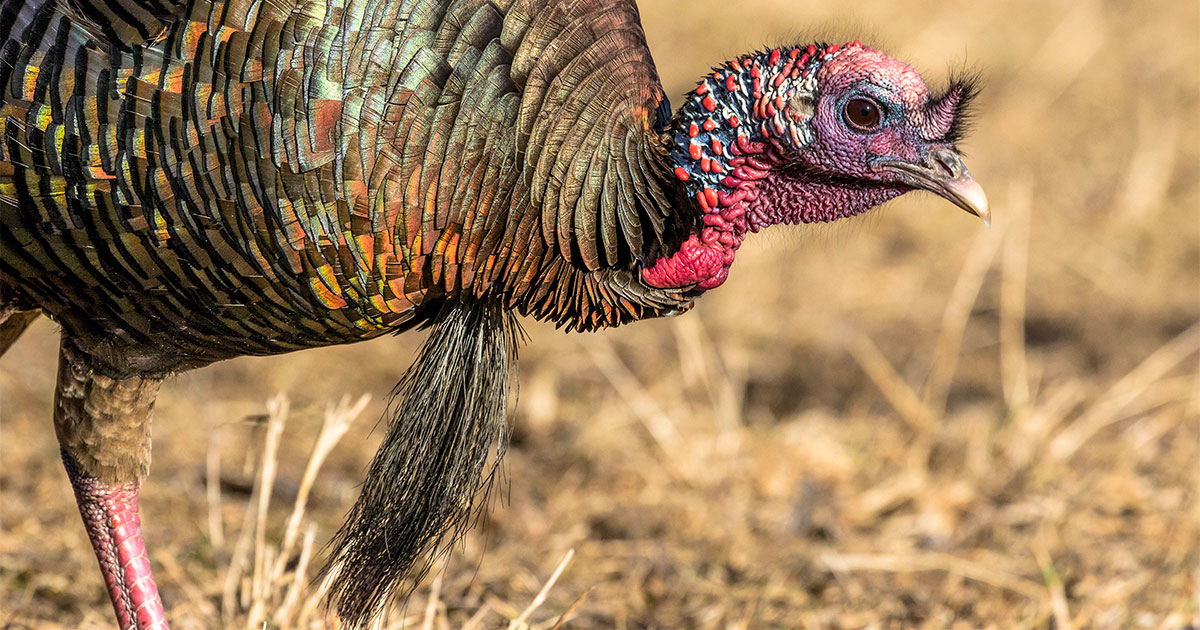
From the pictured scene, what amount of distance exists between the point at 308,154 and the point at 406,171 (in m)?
0.17

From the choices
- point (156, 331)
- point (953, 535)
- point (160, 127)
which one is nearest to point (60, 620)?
point (156, 331)

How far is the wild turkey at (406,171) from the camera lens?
2.18 m

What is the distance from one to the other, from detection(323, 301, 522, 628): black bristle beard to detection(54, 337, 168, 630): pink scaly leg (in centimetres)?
48

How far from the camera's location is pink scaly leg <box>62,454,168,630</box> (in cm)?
276

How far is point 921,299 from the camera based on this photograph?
6.14 meters

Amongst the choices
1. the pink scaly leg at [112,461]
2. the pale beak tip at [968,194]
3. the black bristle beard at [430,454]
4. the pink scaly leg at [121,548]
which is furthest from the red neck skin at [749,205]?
the pink scaly leg at [121,548]

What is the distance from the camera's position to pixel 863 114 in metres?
2.33

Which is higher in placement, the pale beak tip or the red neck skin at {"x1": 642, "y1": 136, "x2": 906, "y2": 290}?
the pale beak tip

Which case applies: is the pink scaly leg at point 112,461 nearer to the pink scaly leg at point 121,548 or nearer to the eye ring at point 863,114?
the pink scaly leg at point 121,548

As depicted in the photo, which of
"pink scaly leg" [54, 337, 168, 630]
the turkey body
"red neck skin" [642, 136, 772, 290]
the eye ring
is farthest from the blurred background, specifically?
the turkey body

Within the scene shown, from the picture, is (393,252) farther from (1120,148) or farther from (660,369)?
(1120,148)

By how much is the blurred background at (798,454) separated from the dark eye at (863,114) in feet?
1.38

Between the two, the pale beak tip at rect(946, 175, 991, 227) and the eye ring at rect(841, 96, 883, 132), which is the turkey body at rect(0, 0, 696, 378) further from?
the pale beak tip at rect(946, 175, 991, 227)

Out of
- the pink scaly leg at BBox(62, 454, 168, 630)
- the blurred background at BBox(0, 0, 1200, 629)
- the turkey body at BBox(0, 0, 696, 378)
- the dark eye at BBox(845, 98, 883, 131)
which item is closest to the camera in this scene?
the turkey body at BBox(0, 0, 696, 378)
